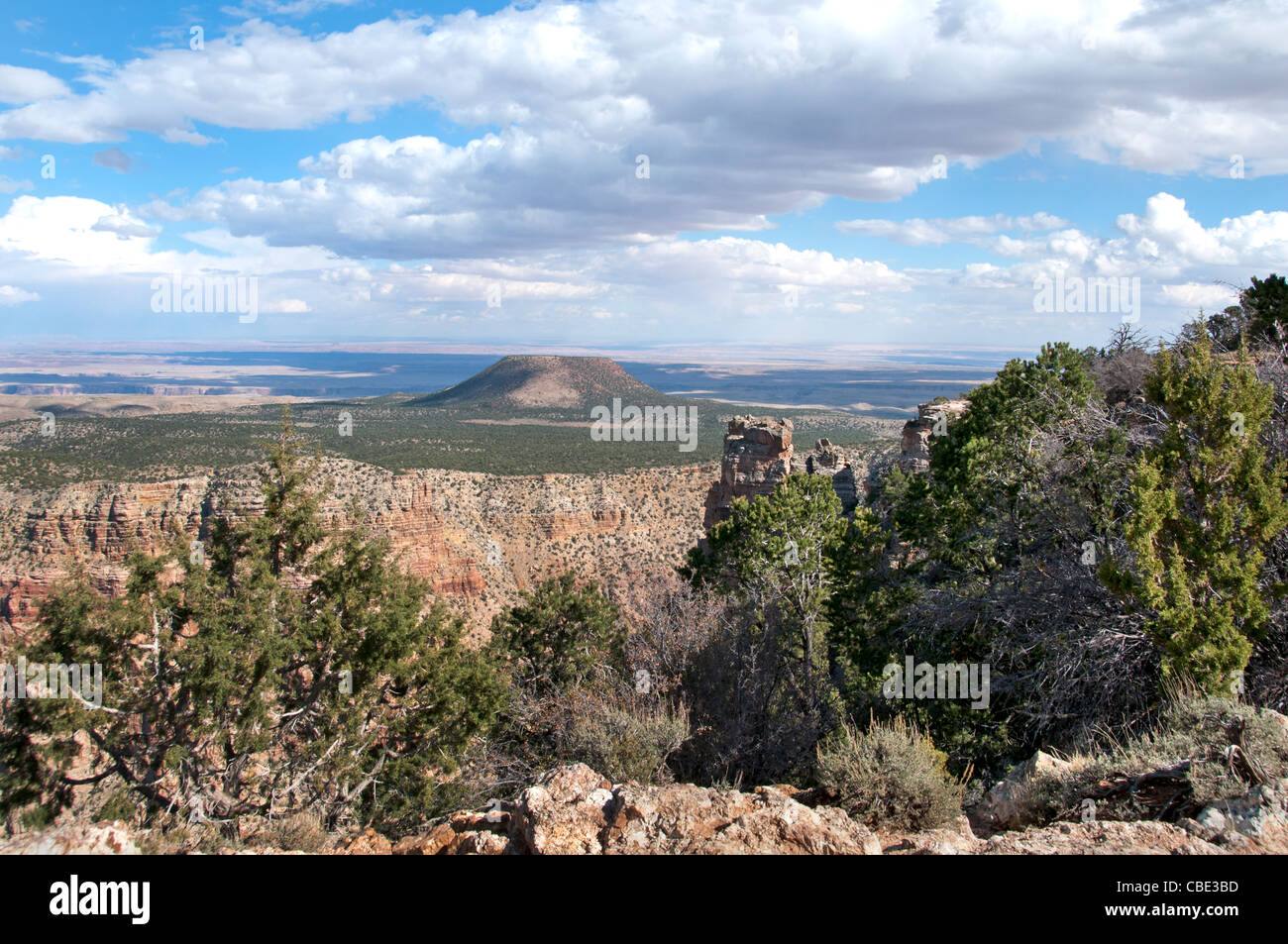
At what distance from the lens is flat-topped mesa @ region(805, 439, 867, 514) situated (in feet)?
86.8

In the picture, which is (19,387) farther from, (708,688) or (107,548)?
(708,688)

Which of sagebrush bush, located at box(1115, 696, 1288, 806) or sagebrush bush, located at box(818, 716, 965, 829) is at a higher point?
sagebrush bush, located at box(1115, 696, 1288, 806)

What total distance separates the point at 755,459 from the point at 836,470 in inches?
125

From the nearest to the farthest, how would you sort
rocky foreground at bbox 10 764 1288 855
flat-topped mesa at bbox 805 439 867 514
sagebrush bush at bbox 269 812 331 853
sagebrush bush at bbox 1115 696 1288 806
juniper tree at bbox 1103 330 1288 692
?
1. rocky foreground at bbox 10 764 1288 855
2. sagebrush bush at bbox 1115 696 1288 806
3. sagebrush bush at bbox 269 812 331 853
4. juniper tree at bbox 1103 330 1288 692
5. flat-topped mesa at bbox 805 439 867 514

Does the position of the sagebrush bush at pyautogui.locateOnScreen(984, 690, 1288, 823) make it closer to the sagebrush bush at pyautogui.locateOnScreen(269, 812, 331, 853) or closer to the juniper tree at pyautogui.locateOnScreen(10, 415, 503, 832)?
the sagebrush bush at pyautogui.locateOnScreen(269, 812, 331, 853)

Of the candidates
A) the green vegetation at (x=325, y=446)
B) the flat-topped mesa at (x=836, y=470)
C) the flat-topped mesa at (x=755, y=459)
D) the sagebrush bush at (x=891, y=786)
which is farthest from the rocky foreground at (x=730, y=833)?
the green vegetation at (x=325, y=446)

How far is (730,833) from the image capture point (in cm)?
564

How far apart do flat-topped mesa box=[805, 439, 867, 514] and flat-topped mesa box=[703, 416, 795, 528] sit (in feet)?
3.58

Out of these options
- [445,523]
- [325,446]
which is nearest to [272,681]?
[445,523]

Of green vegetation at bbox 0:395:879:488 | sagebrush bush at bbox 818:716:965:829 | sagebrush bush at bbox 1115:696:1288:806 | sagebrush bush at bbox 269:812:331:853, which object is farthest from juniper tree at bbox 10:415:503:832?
green vegetation at bbox 0:395:879:488

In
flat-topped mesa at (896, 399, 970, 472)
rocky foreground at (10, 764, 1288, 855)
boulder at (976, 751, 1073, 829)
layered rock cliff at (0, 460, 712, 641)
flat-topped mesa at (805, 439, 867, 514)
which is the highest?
flat-topped mesa at (896, 399, 970, 472)

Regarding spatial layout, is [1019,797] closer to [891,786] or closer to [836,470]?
[891,786]
